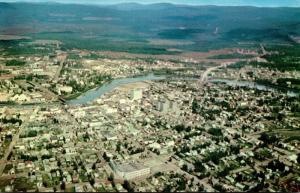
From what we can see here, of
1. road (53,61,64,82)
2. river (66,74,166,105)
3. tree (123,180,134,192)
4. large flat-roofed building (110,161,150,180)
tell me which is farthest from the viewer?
road (53,61,64,82)

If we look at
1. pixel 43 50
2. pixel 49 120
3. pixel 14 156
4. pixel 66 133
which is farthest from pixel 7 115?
pixel 43 50

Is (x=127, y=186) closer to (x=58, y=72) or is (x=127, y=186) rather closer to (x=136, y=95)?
(x=136, y=95)

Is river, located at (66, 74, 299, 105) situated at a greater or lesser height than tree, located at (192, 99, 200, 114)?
lesser

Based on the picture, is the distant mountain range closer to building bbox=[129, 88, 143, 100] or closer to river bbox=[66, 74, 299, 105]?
river bbox=[66, 74, 299, 105]

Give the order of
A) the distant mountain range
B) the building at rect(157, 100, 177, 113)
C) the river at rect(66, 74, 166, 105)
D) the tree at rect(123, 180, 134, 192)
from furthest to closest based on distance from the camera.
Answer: the distant mountain range → the river at rect(66, 74, 166, 105) → the building at rect(157, 100, 177, 113) → the tree at rect(123, 180, 134, 192)

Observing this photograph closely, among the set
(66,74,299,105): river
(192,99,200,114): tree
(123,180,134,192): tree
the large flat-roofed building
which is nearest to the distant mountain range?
(66,74,299,105): river

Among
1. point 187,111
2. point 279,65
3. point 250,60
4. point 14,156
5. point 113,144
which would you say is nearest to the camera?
point 14,156

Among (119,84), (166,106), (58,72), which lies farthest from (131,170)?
(58,72)

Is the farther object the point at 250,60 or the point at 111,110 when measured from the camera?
the point at 250,60

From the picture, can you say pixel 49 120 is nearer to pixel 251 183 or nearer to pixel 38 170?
pixel 38 170
